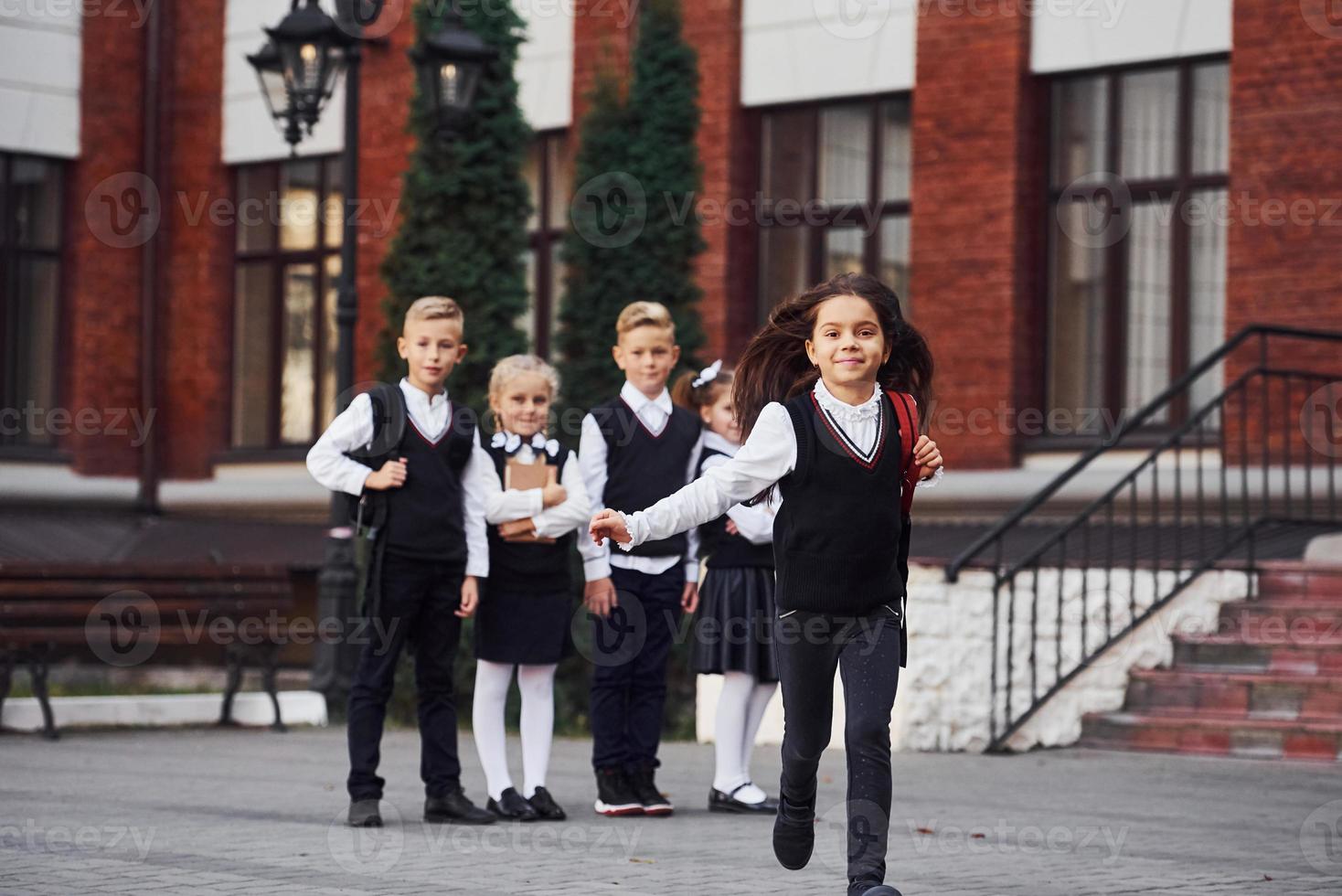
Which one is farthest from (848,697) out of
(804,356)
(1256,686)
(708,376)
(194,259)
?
(194,259)

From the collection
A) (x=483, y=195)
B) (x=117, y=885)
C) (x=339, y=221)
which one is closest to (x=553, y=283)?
(x=339, y=221)

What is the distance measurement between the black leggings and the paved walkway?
0.73 metres

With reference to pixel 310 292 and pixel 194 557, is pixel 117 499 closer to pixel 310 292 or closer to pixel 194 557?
pixel 194 557

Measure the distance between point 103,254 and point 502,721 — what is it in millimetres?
13245

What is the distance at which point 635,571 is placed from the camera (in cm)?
837

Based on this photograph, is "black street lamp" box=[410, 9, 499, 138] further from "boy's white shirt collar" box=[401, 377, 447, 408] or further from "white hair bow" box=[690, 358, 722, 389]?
"boy's white shirt collar" box=[401, 377, 447, 408]

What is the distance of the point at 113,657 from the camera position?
18344 millimetres

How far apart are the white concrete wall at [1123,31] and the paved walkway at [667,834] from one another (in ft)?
18.4

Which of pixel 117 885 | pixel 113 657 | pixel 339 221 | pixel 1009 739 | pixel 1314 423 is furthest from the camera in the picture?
pixel 339 221

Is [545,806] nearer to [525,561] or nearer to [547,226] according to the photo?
[525,561]

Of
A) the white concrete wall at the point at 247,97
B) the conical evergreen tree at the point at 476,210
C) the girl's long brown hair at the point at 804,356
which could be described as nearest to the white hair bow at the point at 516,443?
the girl's long brown hair at the point at 804,356

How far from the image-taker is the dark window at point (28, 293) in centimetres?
2000

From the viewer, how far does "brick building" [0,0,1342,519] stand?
47.2 ft

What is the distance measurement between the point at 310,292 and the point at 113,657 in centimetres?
401
